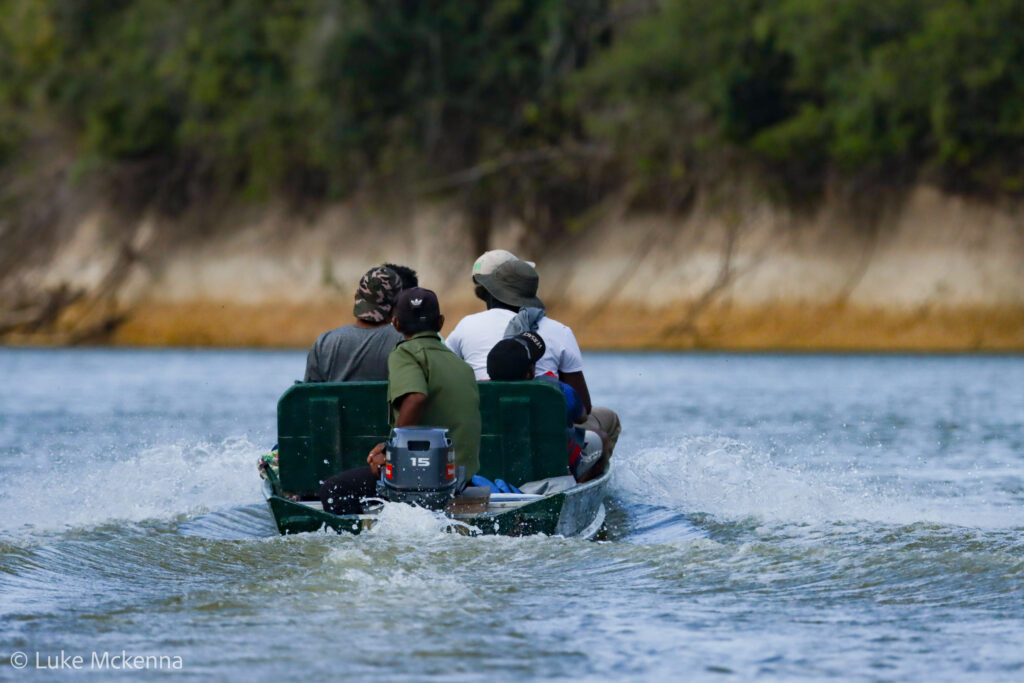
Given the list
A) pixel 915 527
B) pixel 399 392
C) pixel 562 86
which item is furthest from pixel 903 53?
pixel 399 392

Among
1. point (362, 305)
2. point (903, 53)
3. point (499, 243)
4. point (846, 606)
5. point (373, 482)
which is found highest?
point (903, 53)

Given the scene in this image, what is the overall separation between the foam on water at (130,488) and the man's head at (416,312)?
2842mm

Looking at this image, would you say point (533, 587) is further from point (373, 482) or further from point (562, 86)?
point (562, 86)

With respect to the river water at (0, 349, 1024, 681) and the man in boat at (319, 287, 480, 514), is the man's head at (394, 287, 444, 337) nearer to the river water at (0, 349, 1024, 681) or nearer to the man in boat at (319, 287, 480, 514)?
the man in boat at (319, 287, 480, 514)

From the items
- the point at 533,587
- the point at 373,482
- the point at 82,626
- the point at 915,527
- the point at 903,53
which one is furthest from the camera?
the point at 903,53

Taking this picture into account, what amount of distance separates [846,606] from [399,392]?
225 cm

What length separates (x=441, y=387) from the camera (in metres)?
8.01

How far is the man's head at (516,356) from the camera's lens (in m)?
8.52

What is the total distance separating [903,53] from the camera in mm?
29281

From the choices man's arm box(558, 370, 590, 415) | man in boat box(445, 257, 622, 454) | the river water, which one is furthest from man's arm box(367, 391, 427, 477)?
man's arm box(558, 370, 590, 415)

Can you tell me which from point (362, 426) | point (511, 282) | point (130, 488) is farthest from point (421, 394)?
point (130, 488)

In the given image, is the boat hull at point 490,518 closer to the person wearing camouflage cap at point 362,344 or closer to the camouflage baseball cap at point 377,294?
the person wearing camouflage cap at point 362,344

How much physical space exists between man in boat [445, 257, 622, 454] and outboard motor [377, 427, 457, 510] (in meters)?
1.00

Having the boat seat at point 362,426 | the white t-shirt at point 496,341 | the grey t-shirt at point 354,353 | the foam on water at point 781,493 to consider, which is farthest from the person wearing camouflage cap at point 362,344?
the foam on water at point 781,493
